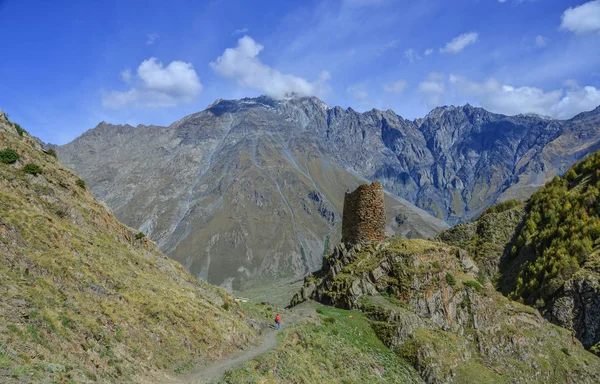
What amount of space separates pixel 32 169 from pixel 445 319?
3242 centimetres

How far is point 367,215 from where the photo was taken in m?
40.2

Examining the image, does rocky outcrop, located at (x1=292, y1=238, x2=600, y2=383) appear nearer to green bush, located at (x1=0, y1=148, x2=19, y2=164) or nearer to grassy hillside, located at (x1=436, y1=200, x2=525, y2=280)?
Answer: grassy hillside, located at (x1=436, y1=200, x2=525, y2=280)

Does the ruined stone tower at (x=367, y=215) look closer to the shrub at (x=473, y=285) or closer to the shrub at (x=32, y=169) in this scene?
the shrub at (x=473, y=285)

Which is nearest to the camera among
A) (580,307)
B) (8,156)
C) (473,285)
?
(8,156)

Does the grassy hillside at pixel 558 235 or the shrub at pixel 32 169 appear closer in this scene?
the shrub at pixel 32 169

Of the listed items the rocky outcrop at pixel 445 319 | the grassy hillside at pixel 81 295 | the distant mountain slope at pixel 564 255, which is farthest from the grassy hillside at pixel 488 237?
the grassy hillside at pixel 81 295

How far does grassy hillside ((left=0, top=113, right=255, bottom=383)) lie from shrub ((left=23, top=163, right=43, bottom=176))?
66 millimetres

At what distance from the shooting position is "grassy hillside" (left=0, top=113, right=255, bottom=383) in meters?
14.7

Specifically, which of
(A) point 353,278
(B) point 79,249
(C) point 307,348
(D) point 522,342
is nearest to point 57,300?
(B) point 79,249

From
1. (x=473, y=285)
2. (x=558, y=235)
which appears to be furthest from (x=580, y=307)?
(x=473, y=285)

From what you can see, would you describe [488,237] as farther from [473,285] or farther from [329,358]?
[329,358]

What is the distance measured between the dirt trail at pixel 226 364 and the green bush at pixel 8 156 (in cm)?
1773

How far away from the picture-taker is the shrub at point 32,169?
26.0 m

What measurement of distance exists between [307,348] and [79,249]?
1480 centimetres
